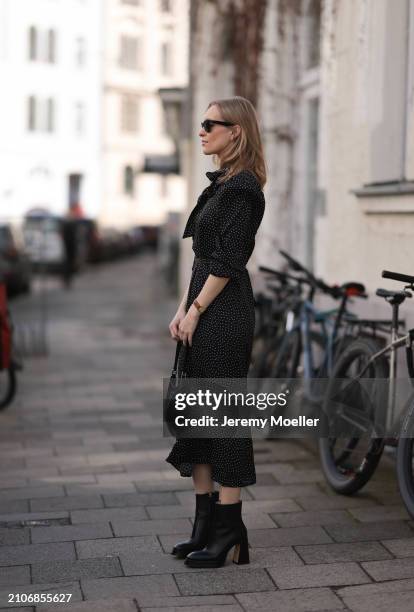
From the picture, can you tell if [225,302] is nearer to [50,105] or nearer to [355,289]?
[355,289]

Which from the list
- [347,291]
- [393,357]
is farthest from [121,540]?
[347,291]

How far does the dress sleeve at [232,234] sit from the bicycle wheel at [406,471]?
110cm

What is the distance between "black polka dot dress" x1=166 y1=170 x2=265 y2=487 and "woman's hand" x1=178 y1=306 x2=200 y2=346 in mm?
25

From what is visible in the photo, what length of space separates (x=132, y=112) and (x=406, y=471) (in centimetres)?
6130

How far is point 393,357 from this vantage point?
5.23 m

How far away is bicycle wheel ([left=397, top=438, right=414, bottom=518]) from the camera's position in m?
4.71

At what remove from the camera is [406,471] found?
15.5ft

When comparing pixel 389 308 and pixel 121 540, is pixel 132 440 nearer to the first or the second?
pixel 389 308

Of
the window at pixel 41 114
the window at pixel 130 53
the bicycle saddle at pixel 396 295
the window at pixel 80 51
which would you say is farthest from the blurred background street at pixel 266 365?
the window at pixel 130 53

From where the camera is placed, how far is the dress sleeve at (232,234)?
426 centimetres

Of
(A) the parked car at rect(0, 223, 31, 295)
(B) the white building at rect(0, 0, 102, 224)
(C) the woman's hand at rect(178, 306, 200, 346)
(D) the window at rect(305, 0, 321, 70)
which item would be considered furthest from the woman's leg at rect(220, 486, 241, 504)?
(B) the white building at rect(0, 0, 102, 224)

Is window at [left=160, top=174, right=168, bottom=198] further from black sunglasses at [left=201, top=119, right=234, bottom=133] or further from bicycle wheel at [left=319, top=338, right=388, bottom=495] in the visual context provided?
black sunglasses at [left=201, top=119, right=234, bottom=133]

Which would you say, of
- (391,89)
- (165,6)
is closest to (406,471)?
(391,89)

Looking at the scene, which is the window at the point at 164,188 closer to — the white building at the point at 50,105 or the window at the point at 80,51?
the white building at the point at 50,105
